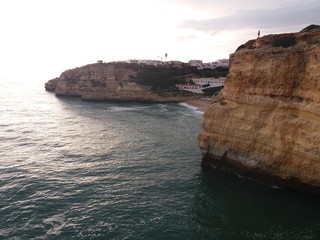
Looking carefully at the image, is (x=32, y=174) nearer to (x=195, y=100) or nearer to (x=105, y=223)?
(x=105, y=223)

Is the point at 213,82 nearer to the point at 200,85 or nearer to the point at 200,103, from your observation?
the point at 200,85

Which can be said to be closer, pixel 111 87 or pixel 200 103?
pixel 200 103

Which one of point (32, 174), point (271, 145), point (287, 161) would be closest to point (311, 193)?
point (287, 161)

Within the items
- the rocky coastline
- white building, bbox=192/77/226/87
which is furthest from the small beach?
white building, bbox=192/77/226/87

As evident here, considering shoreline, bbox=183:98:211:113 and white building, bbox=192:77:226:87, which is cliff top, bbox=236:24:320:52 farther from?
white building, bbox=192:77:226:87

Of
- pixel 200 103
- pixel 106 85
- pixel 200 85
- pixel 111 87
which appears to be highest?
pixel 106 85

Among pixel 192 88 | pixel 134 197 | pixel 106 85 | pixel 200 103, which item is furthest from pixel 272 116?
pixel 106 85
